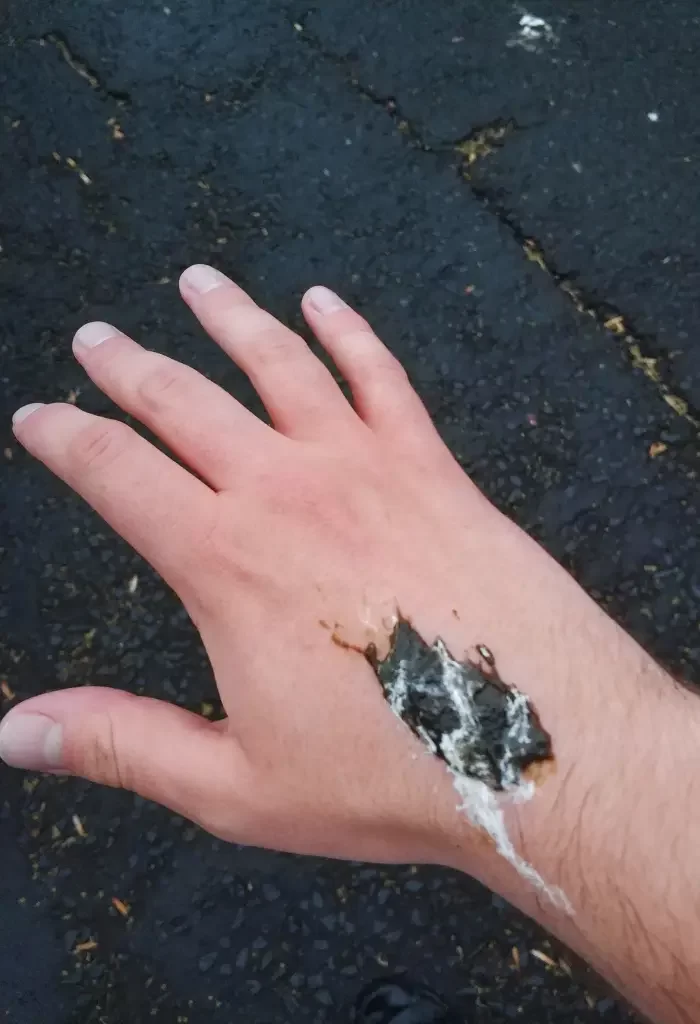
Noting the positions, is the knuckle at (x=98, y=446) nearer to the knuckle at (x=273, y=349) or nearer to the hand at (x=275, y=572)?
the hand at (x=275, y=572)

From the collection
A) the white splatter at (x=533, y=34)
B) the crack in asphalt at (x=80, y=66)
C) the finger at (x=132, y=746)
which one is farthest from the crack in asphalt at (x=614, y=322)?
the finger at (x=132, y=746)

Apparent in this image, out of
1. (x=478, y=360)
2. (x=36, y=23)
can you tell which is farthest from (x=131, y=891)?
(x=36, y=23)

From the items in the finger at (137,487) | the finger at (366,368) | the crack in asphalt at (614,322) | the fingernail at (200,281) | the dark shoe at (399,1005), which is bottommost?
the dark shoe at (399,1005)

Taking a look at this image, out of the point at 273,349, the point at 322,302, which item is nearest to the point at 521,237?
the point at 322,302

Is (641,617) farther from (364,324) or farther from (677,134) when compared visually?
(677,134)

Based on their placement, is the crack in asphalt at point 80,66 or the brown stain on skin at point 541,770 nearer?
the brown stain on skin at point 541,770

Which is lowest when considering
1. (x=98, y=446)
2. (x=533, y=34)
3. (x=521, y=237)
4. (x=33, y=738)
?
(x=33, y=738)

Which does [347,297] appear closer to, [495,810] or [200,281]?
[200,281]

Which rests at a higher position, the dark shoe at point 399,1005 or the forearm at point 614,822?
the forearm at point 614,822
